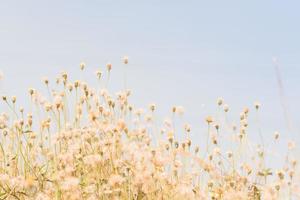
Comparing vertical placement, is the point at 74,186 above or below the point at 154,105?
below

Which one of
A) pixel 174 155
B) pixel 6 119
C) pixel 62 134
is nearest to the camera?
pixel 174 155

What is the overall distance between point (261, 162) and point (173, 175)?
2.23 ft

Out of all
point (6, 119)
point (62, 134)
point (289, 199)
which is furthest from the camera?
point (6, 119)

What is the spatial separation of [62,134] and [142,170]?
121cm

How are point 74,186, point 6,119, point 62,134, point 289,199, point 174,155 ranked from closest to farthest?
1. point 74,186
2. point 289,199
3. point 174,155
4. point 62,134
5. point 6,119

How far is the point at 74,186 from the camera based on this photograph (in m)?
3.79

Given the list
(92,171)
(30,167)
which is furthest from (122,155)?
(30,167)

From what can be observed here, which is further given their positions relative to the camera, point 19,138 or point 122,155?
point 19,138

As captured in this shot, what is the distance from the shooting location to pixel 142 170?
3988 mm

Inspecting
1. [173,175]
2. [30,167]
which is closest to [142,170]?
[173,175]

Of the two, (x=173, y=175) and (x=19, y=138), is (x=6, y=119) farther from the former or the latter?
(x=173, y=175)

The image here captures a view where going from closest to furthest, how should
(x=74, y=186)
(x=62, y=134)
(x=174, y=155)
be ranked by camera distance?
(x=74, y=186)
(x=174, y=155)
(x=62, y=134)

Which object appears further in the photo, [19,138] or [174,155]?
[19,138]

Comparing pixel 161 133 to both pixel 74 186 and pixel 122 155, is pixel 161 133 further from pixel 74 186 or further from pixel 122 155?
pixel 74 186
